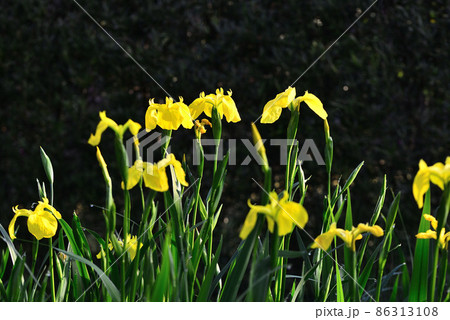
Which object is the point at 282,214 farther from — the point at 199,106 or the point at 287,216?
the point at 199,106

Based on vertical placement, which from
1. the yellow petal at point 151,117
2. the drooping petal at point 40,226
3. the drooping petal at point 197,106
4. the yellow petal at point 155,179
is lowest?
the drooping petal at point 40,226

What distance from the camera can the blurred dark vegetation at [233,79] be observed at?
2852mm

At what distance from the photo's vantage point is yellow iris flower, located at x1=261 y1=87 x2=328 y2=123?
1309 mm

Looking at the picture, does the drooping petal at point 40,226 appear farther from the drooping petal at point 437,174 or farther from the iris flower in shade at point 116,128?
the drooping petal at point 437,174

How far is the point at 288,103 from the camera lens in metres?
1.30

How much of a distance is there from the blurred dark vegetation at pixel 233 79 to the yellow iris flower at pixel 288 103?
1519mm

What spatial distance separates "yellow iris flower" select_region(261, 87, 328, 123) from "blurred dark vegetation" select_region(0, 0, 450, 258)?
152 centimetres

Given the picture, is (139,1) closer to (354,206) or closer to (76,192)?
(76,192)

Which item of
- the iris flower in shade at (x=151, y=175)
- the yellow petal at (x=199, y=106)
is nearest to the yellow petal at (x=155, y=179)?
the iris flower in shade at (x=151, y=175)

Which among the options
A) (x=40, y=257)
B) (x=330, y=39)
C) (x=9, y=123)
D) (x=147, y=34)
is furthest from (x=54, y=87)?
(x=330, y=39)

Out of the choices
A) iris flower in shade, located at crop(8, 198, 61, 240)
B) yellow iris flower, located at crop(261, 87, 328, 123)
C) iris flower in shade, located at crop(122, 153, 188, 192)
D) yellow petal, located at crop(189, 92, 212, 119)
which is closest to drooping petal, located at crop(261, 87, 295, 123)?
yellow iris flower, located at crop(261, 87, 328, 123)

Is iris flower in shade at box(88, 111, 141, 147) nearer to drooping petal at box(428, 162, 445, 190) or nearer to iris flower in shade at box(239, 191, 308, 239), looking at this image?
iris flower in shade at box(239, 191, 308, 239)

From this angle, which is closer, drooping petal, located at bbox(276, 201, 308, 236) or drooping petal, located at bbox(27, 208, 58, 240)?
drooping petal, located at bbox(276, 201, 308, 236)

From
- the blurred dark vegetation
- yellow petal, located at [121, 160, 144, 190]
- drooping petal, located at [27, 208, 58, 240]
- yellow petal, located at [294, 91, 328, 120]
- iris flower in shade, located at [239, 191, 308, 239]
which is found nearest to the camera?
iris flower in shade, located at [239, 191, 308, 239]
